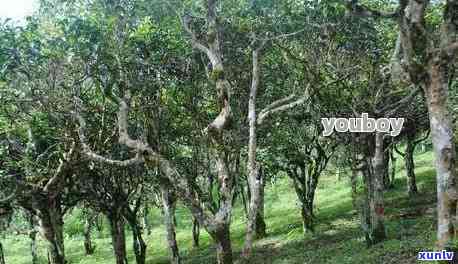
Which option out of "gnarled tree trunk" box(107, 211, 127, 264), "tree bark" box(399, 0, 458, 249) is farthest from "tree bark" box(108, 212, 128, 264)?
"tree bark" box(399, 0, 458, 249)

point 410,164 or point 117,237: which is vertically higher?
point 410,164

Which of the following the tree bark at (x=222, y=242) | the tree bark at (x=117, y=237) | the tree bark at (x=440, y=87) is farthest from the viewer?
the tree bark at (x=117, y=237)

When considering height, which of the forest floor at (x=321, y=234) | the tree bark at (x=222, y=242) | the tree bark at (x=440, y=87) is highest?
the tree bark at (x=440, y=87)

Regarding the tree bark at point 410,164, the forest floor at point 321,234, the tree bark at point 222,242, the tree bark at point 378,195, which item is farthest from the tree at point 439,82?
the tree bark at point 410,164

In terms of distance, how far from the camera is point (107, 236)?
63.5 meters

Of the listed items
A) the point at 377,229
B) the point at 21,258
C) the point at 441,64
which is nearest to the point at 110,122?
the point at 377,229

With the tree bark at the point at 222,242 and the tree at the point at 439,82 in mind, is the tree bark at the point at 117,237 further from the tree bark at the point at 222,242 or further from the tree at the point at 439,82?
the tree at the point at 439,82

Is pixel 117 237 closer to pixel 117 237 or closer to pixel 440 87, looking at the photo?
pixel 117 237

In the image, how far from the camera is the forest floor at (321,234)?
990 inches

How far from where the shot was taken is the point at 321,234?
3612 cm

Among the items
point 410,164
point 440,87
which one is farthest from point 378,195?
point 410,164

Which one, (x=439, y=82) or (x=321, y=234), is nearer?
(x=439, y=82)

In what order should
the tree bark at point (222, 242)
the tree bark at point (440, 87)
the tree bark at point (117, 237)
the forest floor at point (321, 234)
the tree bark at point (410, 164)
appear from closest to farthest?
the tree bark at point (440, 87)
the tree bark at point (222, 242)
the forest floor at point (321, 234)
the tree bark at point (117, 237)
the tree bark at point (410, 164)

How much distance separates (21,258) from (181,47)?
42651 millimetres
